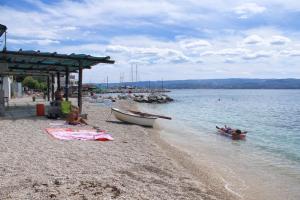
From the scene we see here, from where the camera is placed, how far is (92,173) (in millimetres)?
9352

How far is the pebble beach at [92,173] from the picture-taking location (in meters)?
7.87

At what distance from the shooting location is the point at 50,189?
7.74m

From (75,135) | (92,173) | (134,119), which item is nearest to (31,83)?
(134,119)

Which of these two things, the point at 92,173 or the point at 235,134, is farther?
the point at 235,134

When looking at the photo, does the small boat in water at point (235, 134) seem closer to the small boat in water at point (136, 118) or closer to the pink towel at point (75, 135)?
the small boat in water at point (136, 118)

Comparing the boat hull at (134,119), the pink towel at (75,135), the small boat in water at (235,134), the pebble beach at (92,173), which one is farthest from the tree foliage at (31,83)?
the pebble beach at (92,173)

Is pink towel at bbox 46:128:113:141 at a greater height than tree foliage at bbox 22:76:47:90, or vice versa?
tree foliage at bbox 22:76:47:90

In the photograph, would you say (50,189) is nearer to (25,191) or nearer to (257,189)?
(25,191)

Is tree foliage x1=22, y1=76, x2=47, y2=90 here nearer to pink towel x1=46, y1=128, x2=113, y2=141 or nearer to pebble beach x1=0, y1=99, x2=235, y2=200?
pink towel x1=46, y1=128, x2=113, y2=141

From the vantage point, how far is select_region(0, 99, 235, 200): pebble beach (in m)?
7.87

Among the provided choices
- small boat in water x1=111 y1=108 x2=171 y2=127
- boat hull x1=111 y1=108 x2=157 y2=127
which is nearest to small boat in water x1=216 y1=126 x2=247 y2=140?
small boat in water x1=111 y1=108 x2=171 y2=127

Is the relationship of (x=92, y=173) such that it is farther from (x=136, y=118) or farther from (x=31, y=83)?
(x=31, y=83)

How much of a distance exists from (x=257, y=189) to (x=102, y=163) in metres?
4.46

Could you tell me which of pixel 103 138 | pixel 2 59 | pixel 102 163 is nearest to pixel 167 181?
pixel 102 163
